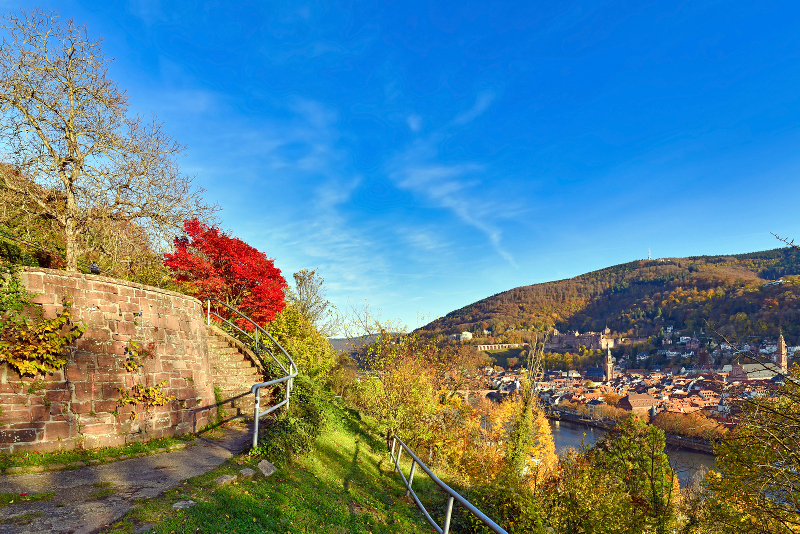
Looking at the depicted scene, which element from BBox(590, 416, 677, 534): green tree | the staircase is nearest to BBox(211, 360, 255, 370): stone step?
the staircase

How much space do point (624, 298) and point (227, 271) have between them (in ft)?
506

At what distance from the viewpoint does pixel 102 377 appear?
6.36m

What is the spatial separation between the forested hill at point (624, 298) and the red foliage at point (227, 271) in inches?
3332

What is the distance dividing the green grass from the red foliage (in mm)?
6723

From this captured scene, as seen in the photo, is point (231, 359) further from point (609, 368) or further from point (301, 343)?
point (609, 368)

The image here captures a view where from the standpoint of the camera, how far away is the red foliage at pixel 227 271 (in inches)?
494

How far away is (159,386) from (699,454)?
6965 centimetres

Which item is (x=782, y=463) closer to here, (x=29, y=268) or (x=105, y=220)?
(x=29, y=268)

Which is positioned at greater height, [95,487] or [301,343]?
[301,343]

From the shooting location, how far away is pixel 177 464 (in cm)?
573

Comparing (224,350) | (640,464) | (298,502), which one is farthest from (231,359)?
(640,464)

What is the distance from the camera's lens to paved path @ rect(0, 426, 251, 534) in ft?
12.0

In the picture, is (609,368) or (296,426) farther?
(609,368)

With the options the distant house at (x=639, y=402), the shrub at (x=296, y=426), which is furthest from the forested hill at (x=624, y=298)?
the shrub at (x=296, y=426)
